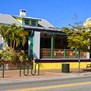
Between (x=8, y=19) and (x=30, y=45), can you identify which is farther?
(x=8, y=19)

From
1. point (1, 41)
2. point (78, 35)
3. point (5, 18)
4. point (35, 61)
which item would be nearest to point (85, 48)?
point (78, 35)

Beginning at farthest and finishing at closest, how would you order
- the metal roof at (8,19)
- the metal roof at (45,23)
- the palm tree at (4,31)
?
the metal roof at (45,23) < the metal roof at (8,19) < the palm tree at (4,31)

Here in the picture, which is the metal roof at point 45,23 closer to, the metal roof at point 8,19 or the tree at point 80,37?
the metal roof at point 8,19

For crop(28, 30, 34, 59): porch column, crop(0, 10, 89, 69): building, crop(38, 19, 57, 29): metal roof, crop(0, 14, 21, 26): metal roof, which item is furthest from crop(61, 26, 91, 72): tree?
crop(38, 19, 57, 29): metal roof

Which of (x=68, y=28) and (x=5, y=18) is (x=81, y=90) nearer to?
(x=68, y=28)

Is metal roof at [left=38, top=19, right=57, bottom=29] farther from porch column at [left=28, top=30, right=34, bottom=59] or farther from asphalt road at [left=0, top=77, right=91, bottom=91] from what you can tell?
asphalt road at [left=0, top=77, right=91, bottom=91]

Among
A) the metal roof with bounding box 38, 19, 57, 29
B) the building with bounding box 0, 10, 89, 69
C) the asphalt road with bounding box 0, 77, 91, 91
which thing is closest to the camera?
the asphalt road with bounding box 0, 77, 91, 91

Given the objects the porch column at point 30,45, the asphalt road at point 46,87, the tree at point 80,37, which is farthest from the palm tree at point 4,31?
the asphalt road at point 46,87

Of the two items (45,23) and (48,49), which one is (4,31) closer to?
(48,49)

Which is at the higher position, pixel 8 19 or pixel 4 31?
pixel 8 19

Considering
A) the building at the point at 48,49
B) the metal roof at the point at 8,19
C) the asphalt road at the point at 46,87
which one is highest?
the metal roof at the point at 8,19

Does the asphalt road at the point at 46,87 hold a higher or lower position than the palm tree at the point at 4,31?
lower

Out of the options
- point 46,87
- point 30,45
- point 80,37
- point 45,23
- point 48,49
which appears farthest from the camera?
point 45,23

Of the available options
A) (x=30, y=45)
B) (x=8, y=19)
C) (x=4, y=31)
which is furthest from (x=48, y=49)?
(x=8, y=19)
